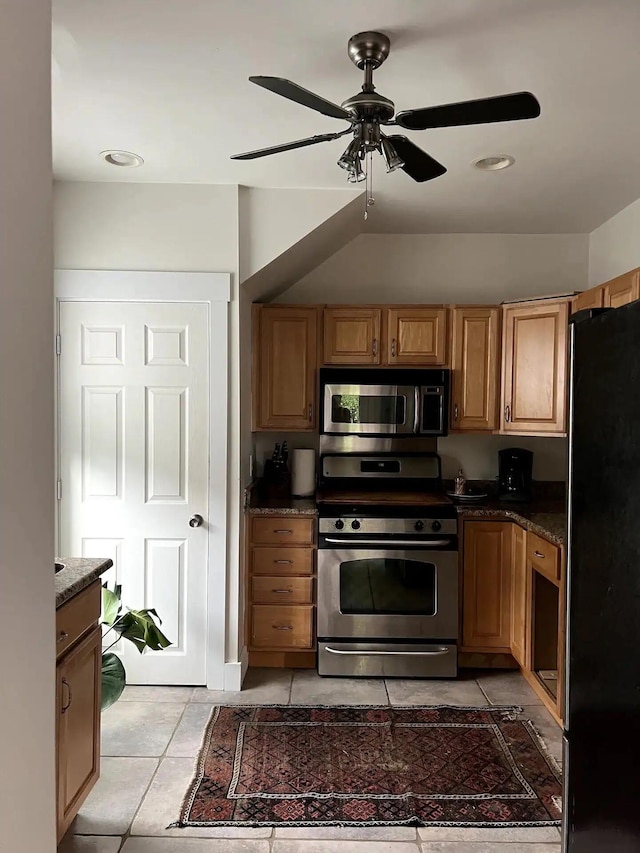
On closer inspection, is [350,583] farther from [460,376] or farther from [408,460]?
[460,376]

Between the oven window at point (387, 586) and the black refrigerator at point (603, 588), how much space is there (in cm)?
229

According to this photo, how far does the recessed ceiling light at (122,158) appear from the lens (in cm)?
276

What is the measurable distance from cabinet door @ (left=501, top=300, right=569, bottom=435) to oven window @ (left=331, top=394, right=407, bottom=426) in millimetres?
614

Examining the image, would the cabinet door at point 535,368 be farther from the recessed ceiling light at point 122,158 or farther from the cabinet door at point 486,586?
the recessed ceiling light at point 122,158

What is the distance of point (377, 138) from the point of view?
5.96 ft

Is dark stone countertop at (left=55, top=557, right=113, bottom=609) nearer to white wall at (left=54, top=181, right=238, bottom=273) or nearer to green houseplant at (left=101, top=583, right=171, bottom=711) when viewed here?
green houseplant at (left=101, top=583, right=171, bottom=711)

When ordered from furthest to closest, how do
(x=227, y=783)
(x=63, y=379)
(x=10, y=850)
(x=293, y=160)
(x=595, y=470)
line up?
(x=63, y=379)
(x=293, y=160)
(x=227, y=783)
(x=595, y=470)
(x=10, y=850)

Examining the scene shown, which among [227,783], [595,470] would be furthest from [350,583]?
[595,470]

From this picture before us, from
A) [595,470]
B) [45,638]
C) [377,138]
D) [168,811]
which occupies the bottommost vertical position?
[168,811]

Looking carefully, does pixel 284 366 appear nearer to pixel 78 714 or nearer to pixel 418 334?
pixel 418 334

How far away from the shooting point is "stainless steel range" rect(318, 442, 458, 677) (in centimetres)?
346

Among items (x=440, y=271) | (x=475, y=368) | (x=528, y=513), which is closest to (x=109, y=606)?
(x=528, y=513)

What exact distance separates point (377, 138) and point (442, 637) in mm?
2634

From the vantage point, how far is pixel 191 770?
2545mm
